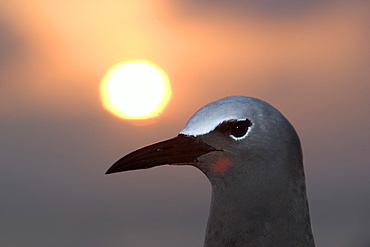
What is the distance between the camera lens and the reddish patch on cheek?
4.90m

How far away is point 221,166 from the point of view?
4945 millimetres

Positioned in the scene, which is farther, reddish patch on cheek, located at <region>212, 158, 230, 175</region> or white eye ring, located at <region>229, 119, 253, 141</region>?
reddish patch on cheek, located at <region>212, 158, 230, 175</region>

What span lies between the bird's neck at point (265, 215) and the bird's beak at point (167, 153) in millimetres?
403

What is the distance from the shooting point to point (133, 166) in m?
4.92

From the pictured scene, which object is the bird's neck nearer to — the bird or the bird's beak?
the bird

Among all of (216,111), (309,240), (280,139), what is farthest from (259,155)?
(309,240)

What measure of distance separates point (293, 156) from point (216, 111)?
80cm

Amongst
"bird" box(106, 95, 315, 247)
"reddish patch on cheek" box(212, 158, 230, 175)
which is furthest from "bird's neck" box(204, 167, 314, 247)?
"reddish patch on cheek" box(212, 158, 230, 175)

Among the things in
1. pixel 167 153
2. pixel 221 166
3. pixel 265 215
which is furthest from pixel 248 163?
pixel 167 153

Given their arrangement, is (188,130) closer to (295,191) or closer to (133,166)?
(133,166)

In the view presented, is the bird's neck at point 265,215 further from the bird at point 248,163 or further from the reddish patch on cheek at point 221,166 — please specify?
the reddish patch on cheek at point 221,166

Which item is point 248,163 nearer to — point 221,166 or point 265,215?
point 221,166

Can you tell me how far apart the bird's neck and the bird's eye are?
→ 426 mm

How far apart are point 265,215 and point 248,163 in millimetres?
488
